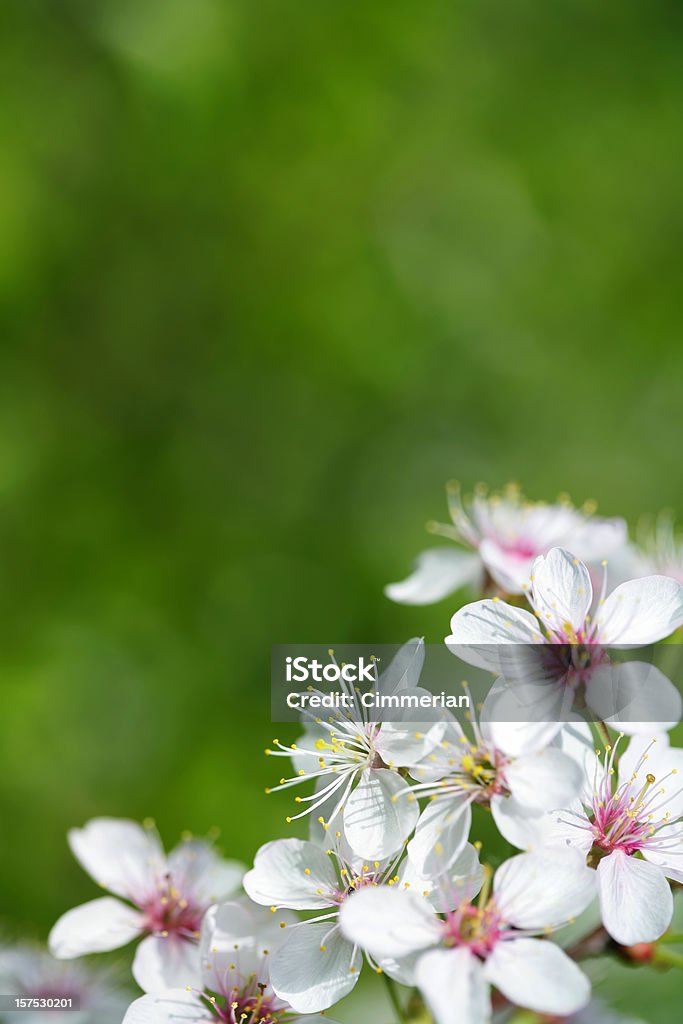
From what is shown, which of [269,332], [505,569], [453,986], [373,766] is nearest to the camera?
[453,986]

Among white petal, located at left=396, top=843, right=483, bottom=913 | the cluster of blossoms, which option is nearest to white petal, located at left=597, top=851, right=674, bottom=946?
the cluster of blossoms

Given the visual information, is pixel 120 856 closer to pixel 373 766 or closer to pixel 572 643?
pixel 373 766

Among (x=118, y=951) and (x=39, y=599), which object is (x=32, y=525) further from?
(x=118, y=951)

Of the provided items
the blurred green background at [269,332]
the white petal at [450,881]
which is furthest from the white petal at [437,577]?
the blurred green background at [269,332]

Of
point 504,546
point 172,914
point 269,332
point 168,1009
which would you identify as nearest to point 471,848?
point 168,1009

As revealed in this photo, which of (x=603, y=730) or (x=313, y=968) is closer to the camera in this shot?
(x=313, y=968)

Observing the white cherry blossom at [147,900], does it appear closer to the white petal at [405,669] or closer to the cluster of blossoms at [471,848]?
the cluster of blossoms at [471,848]
